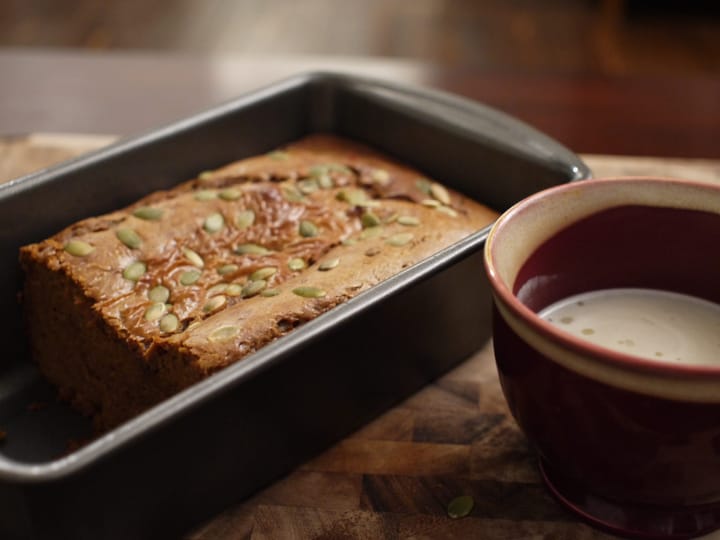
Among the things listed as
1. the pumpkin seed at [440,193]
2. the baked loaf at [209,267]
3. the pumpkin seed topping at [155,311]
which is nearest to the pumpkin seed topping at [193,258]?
the baked loaf at [209,267]

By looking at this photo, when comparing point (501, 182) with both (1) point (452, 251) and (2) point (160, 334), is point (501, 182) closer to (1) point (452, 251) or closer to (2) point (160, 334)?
(1) point (452, 251)

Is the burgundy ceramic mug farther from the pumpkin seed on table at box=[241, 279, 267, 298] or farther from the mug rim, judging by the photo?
the pumpkin seed on table at box=[241, 279, 267, 298]

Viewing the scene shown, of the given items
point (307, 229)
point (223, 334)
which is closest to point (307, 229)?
point (307, 229)

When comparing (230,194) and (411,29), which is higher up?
(230,194)

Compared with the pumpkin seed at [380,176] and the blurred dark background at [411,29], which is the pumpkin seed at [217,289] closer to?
the pumpkin seed at [380,176]

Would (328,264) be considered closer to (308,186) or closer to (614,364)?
(308,186)

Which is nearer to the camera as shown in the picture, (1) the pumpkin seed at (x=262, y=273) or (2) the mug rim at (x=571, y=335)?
(2) the mug rim at (x=571, y=335)
